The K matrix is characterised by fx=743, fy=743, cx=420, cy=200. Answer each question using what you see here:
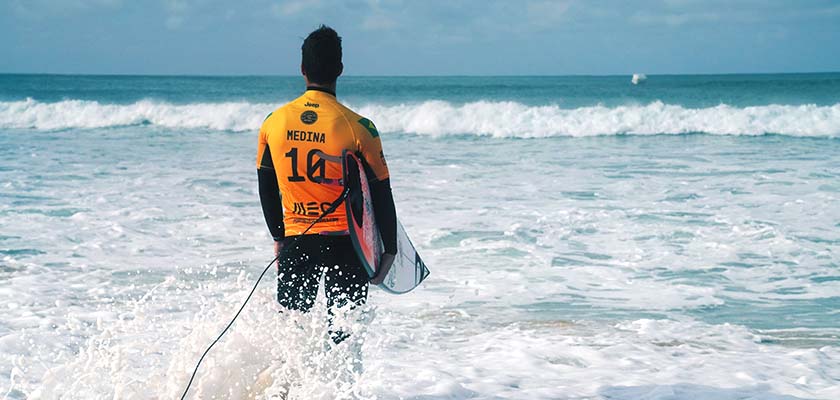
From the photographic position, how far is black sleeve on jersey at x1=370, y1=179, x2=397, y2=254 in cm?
306

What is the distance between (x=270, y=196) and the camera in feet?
10.4

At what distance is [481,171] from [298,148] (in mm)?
11263

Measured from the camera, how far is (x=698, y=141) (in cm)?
2084

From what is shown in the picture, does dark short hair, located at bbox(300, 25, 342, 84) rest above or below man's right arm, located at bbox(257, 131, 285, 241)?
above

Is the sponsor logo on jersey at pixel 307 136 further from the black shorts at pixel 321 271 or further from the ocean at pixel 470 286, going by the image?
the ocean at pixel 470 286

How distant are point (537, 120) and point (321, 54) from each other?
2285cm

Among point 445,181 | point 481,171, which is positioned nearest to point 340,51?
point 445,181

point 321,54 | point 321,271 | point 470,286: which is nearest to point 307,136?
point 321,54

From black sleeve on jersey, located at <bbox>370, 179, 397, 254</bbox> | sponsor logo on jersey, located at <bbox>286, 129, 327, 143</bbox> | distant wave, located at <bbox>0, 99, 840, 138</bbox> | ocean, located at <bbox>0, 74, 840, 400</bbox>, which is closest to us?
sponsor logo on jersey, located at <bbox>286, 129, 327, 143</bbox>

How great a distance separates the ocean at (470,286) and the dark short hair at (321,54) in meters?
1.00

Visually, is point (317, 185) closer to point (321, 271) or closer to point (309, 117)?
point (309, 117)

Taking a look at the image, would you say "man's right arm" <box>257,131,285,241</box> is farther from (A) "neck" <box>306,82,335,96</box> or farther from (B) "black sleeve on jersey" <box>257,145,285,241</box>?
(A) "neck" <box>306,82,335,96</box>

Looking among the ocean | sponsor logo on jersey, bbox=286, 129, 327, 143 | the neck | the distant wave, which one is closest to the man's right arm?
sponsor logo on jersey, bbox=286, 129, 327, 143

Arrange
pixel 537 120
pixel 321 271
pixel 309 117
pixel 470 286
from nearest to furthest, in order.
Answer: pixel 309 117 → pixel 321 271 → pixel 470 286 → pixel 537 120
